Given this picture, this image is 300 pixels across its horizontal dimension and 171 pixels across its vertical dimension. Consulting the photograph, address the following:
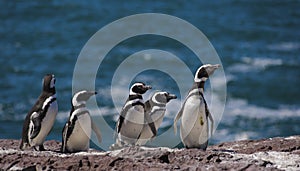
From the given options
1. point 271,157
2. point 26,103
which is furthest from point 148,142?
point 26,103

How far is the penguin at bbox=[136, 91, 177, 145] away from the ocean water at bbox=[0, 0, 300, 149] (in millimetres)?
3805

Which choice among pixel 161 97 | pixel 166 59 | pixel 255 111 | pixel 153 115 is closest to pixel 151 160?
pixel 153 115

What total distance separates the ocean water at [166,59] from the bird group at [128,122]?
13.9 feet

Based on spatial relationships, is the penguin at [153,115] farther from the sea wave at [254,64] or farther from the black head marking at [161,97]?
the sea wave at [254,64]

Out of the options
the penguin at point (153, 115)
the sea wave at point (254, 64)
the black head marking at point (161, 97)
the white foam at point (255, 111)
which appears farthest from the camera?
the sea wave at point (254, 64)

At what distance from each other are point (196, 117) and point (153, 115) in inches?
27.9

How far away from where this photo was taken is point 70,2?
106 feet

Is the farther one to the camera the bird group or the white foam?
the white foam

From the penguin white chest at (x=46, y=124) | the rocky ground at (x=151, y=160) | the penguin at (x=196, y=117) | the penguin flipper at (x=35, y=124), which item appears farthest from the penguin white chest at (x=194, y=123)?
the penguin flipper at (x=35, y=124)

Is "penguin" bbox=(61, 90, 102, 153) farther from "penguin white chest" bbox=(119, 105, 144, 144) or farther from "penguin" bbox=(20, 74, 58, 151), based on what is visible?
"penguin white chest" bbox=(119, 105, 144, 144)

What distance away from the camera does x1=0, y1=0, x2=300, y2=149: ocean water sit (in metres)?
18.8

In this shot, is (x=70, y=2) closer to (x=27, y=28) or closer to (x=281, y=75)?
(x=27, y=28)

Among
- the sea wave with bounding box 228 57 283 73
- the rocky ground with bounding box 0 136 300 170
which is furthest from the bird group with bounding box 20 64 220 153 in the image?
the sea wave with bounding box 228 57 283 73

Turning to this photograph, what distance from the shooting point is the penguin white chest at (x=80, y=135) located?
8.67 metres
